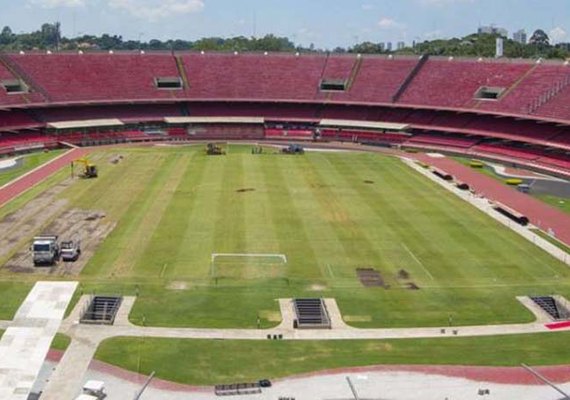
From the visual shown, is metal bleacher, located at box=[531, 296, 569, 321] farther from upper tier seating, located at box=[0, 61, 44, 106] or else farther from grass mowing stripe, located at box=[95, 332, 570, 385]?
upper tier seating, located at box=[0, 61, 44, 106]

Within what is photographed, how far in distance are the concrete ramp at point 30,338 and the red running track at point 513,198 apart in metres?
39.9

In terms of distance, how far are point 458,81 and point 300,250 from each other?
69.4 metres

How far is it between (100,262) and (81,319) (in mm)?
9546

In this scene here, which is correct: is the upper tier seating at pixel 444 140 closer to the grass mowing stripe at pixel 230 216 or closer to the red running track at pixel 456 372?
the grass mowing stripe at pixel 230 216

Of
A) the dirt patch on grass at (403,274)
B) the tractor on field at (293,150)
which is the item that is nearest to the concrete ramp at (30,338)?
the dirt patch on grass at (403,274)

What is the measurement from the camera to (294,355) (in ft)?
119

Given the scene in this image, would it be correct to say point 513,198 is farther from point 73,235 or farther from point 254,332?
point 73,235

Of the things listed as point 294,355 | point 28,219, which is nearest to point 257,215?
point 28,219

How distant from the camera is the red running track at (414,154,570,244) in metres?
61.7

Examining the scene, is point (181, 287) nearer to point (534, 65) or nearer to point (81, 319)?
point (81, 319)

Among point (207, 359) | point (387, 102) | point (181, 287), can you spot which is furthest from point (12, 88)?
point (207, 359)

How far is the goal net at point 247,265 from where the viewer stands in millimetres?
47000

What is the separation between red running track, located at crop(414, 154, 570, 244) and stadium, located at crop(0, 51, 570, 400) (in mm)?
447

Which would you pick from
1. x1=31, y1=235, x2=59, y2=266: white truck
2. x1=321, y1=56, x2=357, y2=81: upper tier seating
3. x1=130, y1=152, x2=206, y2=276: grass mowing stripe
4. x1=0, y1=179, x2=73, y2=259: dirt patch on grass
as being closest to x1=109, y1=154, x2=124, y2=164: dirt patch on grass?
x1=130, y1=152, x2=206, y2=276: grass mowing stripe
